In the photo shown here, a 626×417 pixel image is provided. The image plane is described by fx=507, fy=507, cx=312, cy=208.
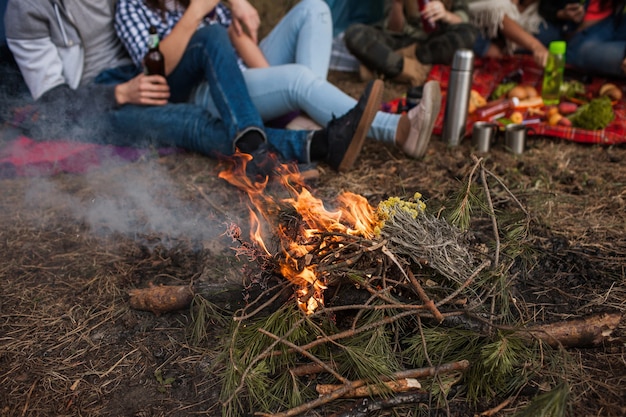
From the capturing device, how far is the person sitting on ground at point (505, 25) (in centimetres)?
492

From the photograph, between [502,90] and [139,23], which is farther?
[502,90]

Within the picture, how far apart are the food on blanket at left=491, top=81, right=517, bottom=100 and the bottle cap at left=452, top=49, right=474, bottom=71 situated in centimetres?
106

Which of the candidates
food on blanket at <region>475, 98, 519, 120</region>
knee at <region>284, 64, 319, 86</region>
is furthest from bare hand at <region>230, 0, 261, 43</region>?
food on blanket at <region>475, 98, 519, 120</region>

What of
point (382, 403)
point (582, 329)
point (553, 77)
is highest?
point (553, 77)

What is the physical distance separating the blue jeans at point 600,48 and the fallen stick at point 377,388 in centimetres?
415

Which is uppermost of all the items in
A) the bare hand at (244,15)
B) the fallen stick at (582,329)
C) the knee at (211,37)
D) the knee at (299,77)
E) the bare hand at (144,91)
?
the bare hand at (244,15)

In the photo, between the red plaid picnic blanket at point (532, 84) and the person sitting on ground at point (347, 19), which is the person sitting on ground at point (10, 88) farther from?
the person sitting on ground at point (347, 19)

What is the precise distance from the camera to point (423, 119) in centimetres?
328

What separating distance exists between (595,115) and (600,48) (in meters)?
1.10

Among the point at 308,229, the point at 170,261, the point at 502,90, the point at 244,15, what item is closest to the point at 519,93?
the point at 502,90

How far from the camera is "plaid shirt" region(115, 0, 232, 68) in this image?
11.5 feet

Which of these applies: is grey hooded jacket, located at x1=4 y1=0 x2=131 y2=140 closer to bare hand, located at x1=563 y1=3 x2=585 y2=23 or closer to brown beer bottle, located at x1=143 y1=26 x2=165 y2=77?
brown beer bottle, located at x1=143 y1=26 x2=165 y2=77

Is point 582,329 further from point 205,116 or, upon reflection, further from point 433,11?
point 433,11

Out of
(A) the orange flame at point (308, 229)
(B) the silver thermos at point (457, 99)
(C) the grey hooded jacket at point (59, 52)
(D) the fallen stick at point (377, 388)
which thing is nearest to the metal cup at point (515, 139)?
(B) the silver thermos at point (457, 99)
